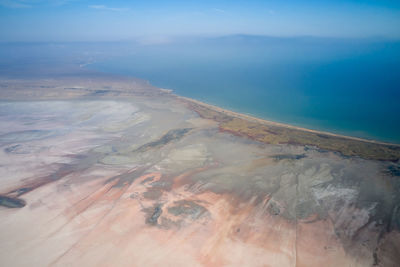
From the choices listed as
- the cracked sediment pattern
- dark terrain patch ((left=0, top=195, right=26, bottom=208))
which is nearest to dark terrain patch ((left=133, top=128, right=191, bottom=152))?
the cracked sediment pattern

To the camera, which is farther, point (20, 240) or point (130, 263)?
point (20, 240)

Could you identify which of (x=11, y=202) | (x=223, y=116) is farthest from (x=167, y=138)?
(x=11, y=202)

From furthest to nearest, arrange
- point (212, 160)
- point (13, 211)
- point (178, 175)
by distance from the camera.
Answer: point (212, 160) < point (178, 175) < point (13, 211)

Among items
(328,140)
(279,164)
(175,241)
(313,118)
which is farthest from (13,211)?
(313,118)

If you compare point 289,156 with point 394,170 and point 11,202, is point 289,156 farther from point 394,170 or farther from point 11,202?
point 11,202

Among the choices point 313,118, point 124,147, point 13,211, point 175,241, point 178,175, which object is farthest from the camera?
point 313,118

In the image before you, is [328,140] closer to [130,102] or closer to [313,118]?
[313,118]

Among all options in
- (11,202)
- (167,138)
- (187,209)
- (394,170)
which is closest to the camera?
(187,209)

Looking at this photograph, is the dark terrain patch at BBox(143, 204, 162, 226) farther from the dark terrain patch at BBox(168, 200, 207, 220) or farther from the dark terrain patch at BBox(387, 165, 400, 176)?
the dark terrain patch at BBox(387, 165, 400, 176)
